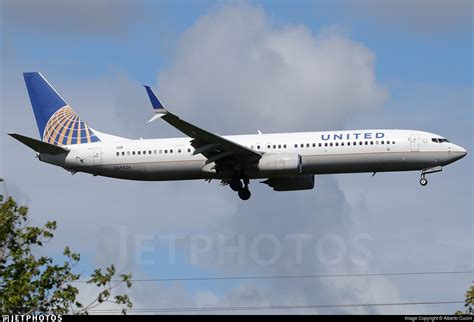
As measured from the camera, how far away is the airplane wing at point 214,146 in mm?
56406

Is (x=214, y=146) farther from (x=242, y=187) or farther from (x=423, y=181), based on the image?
(x=423, y=181)

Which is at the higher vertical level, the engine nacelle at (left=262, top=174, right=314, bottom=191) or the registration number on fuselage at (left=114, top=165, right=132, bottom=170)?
the registration number on fuselage at (left=114, top=165, right=132, bottom=170)

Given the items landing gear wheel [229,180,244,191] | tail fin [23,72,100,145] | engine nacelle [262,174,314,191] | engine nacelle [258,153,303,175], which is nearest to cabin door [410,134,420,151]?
engine nacelle [258,153,303,175]

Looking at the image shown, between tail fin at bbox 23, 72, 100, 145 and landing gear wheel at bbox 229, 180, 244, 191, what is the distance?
9948 mm

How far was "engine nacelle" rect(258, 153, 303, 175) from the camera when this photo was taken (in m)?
56.9

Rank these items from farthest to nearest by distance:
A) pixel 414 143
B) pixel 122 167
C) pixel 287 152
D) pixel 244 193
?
pixel 122 167 < pixel 244 193 < pixel 287 152 < pixel 414 143

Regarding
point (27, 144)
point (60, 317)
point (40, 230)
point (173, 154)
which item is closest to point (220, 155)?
point (173, 154)

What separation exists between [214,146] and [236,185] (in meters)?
3.76

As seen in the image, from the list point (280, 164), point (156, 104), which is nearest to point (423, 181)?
point (280, 164)

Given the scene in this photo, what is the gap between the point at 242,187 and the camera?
199 feet

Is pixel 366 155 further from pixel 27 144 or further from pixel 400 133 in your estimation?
pixel 27 144

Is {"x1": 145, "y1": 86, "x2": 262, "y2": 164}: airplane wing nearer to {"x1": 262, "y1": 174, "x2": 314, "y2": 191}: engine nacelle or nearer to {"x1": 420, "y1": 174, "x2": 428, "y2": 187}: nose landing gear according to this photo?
{"x1": 262, "y1": 174, "x2": 314, "y2": 191}: engine nacelle

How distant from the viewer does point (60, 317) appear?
31.6 metres

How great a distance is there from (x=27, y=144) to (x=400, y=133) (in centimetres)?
2305
